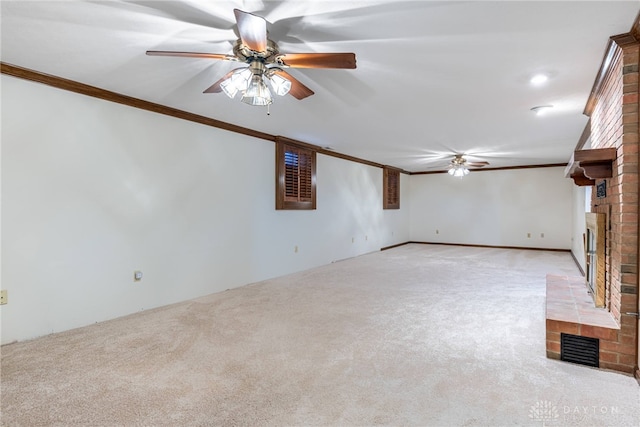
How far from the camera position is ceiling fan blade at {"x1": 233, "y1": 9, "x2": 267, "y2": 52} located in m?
1.67

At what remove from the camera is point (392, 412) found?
1844mm

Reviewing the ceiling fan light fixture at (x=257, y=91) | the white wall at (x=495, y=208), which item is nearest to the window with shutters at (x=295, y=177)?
the ceiling fan light fixture at (x=257, y=91)

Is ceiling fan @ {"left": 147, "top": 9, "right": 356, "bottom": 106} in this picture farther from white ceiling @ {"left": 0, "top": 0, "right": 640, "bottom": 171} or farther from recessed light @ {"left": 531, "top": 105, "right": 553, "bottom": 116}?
recessed light @ {"left": 531, "top": 105, "right": 553, "bottom": 116}

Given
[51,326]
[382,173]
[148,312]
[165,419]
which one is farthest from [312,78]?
[382,173]

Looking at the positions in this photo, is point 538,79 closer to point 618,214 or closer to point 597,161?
point 597,161

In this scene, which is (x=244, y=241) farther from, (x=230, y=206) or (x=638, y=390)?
(x=638, y=390)

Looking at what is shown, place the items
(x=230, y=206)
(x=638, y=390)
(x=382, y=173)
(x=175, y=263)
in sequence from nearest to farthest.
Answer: (x=638, y=390)
(x=175, y=263)
(x=230, y=206)
(x=382, y=173)

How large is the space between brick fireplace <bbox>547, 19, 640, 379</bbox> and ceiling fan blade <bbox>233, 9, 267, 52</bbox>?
2141 mm

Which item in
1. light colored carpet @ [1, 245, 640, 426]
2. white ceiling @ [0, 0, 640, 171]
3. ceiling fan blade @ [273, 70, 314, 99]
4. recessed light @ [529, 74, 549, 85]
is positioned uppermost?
white ceiling @ [0, 0, 640, 171]

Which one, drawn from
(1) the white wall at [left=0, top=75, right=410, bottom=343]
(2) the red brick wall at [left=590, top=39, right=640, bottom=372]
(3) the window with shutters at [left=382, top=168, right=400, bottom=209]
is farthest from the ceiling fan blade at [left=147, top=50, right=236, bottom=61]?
(3) the window with shutters at [left=382, top=168, right=400, bottom=209]

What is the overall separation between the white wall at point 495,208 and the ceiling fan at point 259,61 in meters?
8.11

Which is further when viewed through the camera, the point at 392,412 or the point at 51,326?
the point at 51,326

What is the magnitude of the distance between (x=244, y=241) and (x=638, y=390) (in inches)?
162

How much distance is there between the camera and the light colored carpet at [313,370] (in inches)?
72.2
